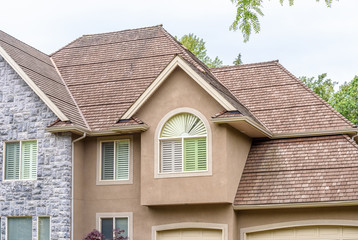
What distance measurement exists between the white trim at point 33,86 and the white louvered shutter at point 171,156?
128 inches

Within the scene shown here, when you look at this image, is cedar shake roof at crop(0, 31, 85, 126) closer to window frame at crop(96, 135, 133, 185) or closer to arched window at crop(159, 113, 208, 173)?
window frame at crop(96, 135, 133, 185)

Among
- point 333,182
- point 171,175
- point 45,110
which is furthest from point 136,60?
point 333,182

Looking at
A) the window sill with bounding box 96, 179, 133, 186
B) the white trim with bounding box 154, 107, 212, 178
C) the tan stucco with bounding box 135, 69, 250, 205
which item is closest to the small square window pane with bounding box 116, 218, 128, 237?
the window sill with bounding box 96, 179, 133, 186

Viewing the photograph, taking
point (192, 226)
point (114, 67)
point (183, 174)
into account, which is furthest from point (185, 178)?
point (114, 67)

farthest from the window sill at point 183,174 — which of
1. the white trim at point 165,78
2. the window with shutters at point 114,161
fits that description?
the white trim at point 165,78

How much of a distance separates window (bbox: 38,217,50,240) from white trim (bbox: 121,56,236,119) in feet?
13.3

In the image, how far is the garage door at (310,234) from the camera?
17.3m

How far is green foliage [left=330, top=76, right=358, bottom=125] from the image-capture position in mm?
37281

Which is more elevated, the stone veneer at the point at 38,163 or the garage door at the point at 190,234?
the stone veneer at the point at 38,163

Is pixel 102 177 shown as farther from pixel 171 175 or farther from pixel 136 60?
pixel 136 60

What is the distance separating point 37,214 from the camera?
1927cm

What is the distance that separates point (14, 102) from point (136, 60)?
4.65 m

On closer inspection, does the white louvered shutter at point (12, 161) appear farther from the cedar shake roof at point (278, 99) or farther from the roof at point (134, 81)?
the cedar shake roof at point (278, 99)

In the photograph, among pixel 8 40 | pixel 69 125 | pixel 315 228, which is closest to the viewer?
pixel 315 228
